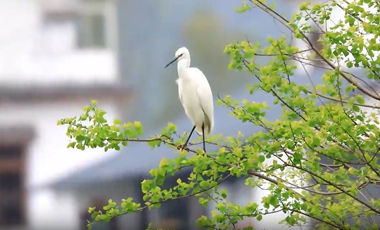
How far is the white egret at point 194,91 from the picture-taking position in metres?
2.29

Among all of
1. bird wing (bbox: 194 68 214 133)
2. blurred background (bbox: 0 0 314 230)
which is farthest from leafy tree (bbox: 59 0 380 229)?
blurred background (bbox: 0 0 314 230)

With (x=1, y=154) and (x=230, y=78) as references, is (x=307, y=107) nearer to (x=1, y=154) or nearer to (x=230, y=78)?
(x=230, y=78)

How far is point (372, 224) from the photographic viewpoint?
216 centimetres

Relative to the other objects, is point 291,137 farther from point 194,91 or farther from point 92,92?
point 92,92

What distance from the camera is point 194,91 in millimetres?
Answer: 2301

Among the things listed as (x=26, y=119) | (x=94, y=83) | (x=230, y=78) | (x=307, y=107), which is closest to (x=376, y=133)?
(x=307, y=107)

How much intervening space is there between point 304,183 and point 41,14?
1360 mm

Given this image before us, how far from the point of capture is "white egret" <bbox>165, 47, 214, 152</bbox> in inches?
90.3

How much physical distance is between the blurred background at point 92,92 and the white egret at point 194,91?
35 centimetres

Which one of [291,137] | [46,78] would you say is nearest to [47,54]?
[46,78]

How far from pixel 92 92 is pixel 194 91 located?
597 millimetres

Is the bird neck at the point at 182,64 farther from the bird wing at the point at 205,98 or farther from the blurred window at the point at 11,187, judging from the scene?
the blurred window at the point at 11,187

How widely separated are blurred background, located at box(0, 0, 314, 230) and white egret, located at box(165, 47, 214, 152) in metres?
0.35

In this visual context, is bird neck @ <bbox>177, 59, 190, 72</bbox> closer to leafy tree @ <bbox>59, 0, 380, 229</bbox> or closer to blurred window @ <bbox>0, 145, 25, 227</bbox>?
leafy tree @ <bbox>59, 0, 380, 229</bbox>
